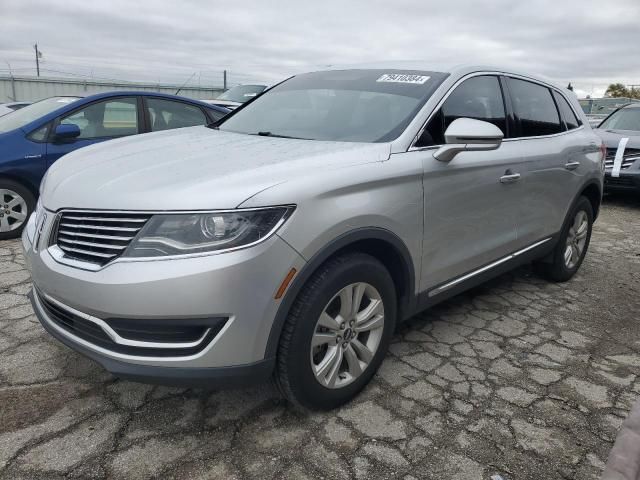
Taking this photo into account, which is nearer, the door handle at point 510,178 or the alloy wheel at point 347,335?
the alloy wheel at point 347,335

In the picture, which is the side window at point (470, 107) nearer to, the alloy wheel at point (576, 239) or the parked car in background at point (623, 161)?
the alloy wheel at point (576, 239)

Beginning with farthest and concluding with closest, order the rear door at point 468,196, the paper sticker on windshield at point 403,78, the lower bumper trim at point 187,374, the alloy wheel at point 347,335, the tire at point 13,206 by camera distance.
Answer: the tire at point 13,206
the paper sticker on windshield at point 403,78
the rear door at point 468,196
the alloy wheel at point 347,335
the lower bumper trim at point 187,374

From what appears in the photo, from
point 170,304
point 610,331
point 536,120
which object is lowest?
point 610,331

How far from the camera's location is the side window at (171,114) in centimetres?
589

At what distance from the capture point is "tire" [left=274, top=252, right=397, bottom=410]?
7.26 feet

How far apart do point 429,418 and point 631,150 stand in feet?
24.5

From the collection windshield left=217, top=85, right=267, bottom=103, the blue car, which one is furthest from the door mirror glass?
windshield left=217, top=85, right=267, bottom=103

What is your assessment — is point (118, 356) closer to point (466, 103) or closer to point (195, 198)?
point (195, 198)

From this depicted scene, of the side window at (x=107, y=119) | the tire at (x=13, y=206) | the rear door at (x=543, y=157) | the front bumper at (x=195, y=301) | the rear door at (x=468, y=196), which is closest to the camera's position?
the front bumper at (x=195, y=301)

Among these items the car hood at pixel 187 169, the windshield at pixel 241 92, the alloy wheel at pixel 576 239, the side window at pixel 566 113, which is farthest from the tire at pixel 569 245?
the windshield at pixel 241 92

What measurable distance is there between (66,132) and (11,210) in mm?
907

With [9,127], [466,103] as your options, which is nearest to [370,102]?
[466,103]

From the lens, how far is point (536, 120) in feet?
12.9

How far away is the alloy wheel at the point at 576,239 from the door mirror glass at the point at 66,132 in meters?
4.69
